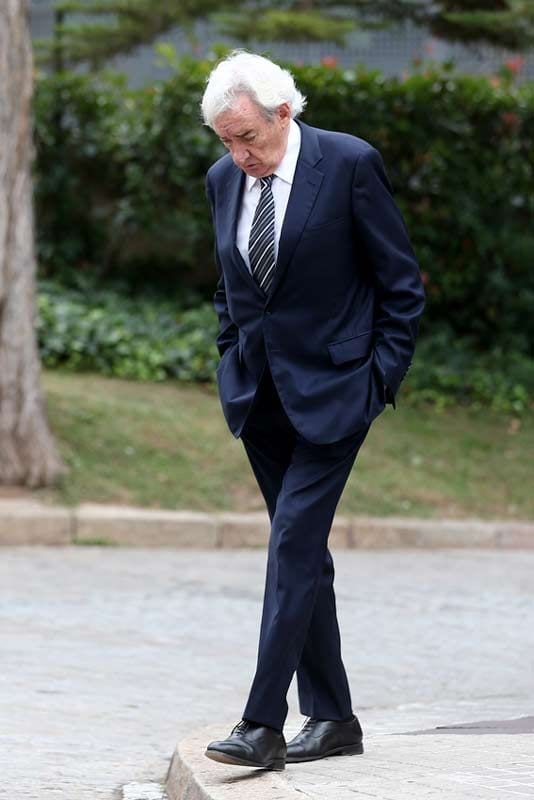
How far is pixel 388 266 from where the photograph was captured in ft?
14.0

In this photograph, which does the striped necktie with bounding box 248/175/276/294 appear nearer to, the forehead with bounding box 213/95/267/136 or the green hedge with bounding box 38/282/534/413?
the forehead with bounding box 213/95/267/136

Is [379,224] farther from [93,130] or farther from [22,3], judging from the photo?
[93,130]

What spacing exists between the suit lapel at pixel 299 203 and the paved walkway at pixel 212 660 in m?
1.35

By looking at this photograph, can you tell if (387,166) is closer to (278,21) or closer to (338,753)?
(278,21)

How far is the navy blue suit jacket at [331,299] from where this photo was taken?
422 centimetres

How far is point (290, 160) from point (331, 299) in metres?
0.39

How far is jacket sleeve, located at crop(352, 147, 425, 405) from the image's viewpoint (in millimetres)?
4242

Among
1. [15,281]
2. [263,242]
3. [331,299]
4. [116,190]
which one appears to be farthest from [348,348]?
[116,190]

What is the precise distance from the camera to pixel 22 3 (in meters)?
10.1

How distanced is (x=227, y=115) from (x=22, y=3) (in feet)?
20.9

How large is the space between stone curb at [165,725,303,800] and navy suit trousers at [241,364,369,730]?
0.15 meters

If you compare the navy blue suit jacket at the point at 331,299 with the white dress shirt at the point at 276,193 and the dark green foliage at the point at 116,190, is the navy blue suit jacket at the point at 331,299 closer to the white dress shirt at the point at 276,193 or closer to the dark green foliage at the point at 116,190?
the white dress shirt at the point at 276,193

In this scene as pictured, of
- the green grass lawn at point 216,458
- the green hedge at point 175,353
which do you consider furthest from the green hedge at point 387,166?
the green grass lawn at point 216,458

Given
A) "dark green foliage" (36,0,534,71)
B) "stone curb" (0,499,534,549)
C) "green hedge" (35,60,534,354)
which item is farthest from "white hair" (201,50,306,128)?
"dark green foliage" (36,0,534,71)
